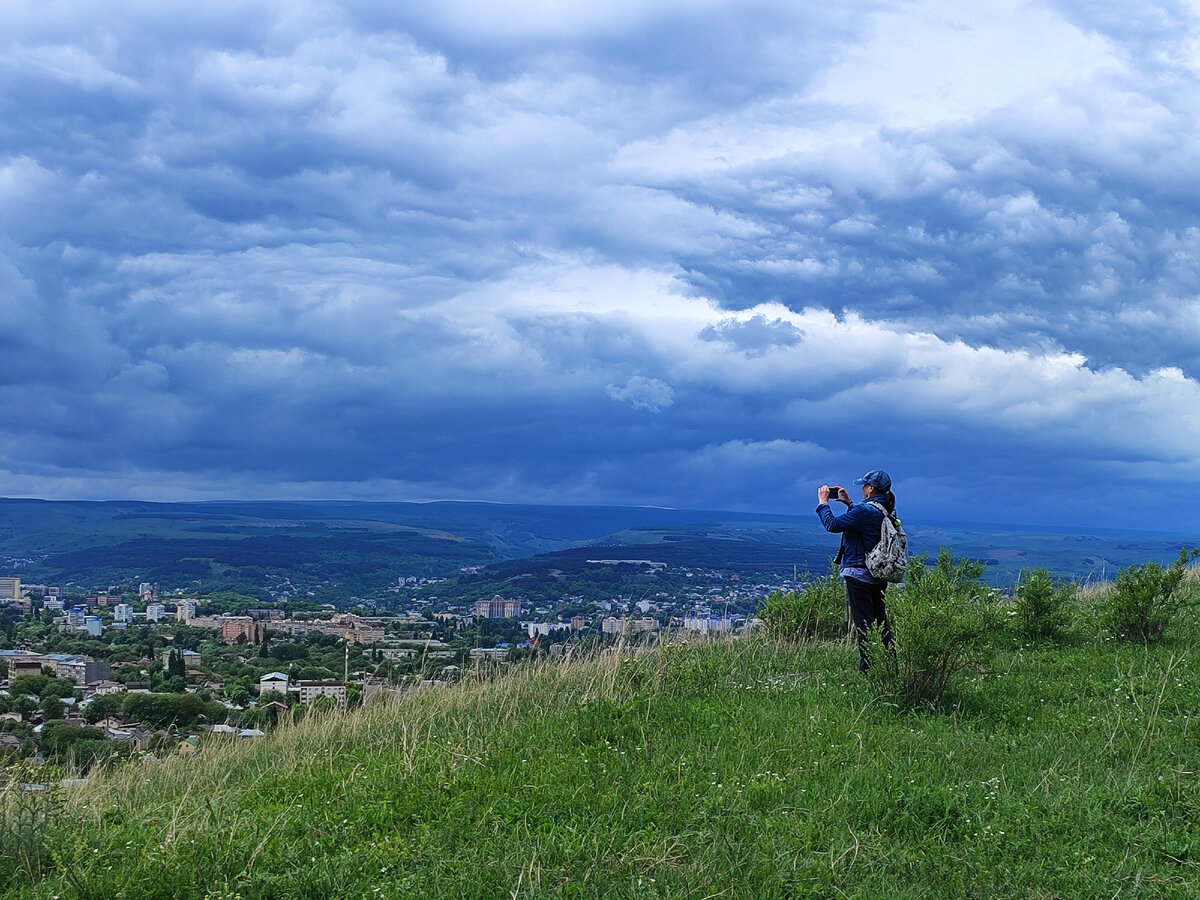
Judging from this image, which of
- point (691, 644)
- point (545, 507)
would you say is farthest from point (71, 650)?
point (545, 507)

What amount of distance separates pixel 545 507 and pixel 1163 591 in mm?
167785

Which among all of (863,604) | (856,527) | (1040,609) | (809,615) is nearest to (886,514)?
(856,527)

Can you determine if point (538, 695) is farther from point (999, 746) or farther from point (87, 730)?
point (87, 730)

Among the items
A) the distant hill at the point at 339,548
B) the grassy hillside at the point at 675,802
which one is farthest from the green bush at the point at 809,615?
the distant hill at the point at 339,548

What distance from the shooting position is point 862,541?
10039 millimetres

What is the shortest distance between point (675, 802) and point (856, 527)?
15.9 feet

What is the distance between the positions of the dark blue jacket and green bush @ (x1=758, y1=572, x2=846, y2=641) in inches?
105

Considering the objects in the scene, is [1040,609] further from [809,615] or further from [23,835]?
[23,835]

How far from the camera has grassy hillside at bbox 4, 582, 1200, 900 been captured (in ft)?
15.8

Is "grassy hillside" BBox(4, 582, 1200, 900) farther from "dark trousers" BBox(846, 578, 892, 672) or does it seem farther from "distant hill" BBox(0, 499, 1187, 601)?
"distant hill" BBox(0, 499, 1187, 601)

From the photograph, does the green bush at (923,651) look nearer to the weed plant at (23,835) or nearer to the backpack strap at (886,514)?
the backpack strap at (886,514)

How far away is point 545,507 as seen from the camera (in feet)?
584

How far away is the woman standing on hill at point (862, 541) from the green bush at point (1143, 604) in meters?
3.36

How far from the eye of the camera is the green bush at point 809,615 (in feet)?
41.6
